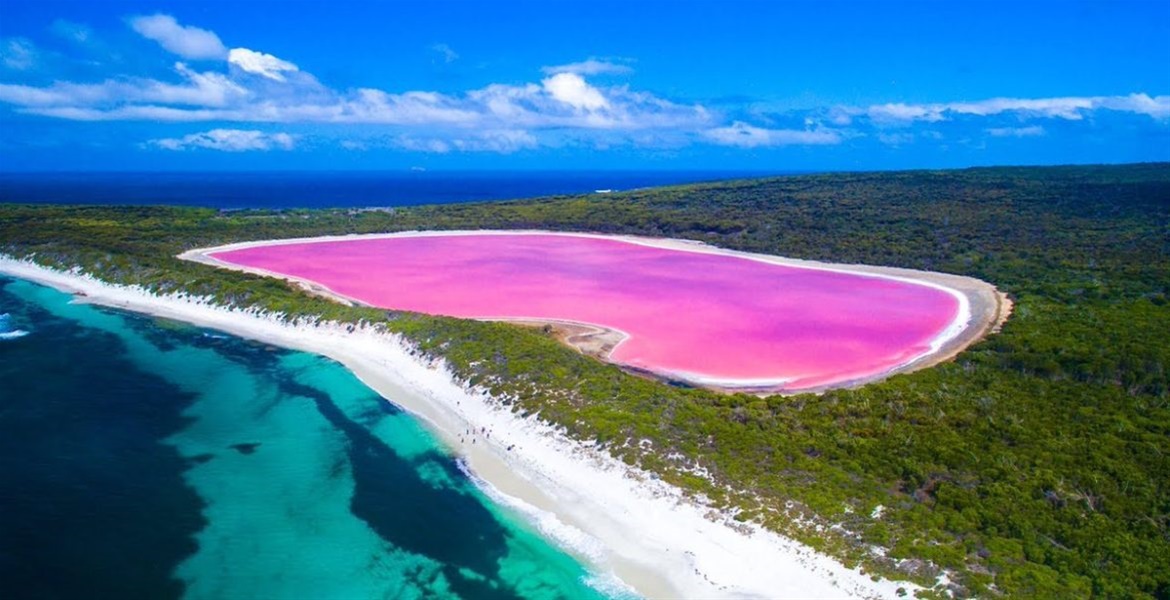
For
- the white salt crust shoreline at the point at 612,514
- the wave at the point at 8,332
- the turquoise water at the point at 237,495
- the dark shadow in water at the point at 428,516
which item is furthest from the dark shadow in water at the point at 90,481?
the white salt crust shoreline at the point at 612,514

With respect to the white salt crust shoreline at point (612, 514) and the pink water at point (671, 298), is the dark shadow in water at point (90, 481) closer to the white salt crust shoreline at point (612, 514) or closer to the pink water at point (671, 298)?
the white salt crust shoreline at point (612, 514)

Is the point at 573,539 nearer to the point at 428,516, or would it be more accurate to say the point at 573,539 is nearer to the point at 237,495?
the point at 428,516

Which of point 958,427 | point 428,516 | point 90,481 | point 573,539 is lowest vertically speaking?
point 573,539

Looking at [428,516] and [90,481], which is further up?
[90,481]

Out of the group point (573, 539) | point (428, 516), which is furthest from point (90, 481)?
point (573, 539)

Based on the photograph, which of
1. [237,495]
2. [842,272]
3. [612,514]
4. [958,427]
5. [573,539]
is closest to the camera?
[573,539]

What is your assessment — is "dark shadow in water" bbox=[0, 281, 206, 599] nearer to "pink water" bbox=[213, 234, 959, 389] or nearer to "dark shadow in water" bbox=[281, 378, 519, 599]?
"dark shadow in water" bbox=[281, 378, 519, 599]
